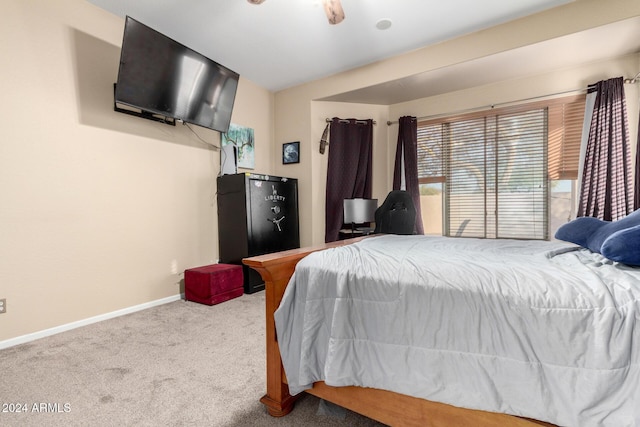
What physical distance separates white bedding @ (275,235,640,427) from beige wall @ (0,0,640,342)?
2.18 meters

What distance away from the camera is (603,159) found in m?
2.91

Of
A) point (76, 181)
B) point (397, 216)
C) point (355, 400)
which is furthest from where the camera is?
point (397, 216)

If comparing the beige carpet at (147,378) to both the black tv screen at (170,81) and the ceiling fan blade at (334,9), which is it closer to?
the black tv screen at (170,81)

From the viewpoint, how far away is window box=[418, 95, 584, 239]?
10.8 feet

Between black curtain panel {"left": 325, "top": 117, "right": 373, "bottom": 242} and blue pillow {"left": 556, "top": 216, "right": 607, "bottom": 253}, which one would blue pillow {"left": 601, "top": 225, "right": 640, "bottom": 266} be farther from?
black curtain panel {"left": 325, "top": 117, "right": 373, "bottom": 242}

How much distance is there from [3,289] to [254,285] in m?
1.98

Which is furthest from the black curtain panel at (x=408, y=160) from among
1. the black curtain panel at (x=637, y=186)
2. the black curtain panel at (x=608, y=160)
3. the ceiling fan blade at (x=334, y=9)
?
the ceiling fan blade at (x=334, y=9)

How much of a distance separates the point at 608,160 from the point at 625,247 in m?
2.63

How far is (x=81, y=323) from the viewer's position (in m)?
2.46

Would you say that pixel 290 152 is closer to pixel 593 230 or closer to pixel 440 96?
pixel 440 96

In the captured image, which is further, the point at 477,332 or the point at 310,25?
the point at 310,25

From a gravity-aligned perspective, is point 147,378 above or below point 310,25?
below

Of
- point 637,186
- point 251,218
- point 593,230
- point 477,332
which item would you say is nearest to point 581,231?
point 593,230

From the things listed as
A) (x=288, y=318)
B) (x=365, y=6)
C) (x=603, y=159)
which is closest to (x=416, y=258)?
(x=288, y=318)
